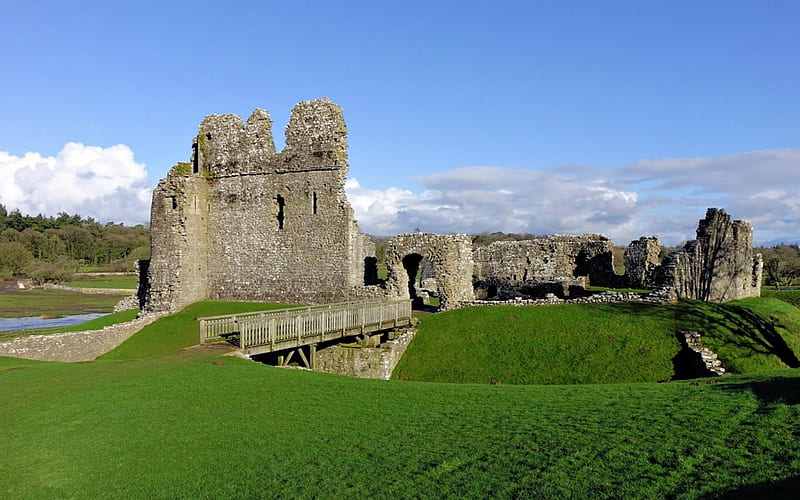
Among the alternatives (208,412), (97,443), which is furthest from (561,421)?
(97,443)

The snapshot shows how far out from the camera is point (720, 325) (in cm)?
2092

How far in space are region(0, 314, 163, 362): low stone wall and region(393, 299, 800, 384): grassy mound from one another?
13786 millimetres

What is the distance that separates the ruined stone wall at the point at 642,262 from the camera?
1343 inches

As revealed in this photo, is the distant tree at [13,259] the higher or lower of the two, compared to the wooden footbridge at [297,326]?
higher

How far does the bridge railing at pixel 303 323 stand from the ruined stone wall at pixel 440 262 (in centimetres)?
278

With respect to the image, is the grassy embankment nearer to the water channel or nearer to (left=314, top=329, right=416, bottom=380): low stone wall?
the water channel

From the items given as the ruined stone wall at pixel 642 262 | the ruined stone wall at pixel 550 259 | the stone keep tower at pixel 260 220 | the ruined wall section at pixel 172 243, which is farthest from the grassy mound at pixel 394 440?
the ruined stone wall at pixel 550 259

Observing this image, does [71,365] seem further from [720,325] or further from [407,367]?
[720,325]

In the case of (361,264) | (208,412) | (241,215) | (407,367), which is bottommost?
(407,367)

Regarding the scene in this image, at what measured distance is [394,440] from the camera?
30.9 ft

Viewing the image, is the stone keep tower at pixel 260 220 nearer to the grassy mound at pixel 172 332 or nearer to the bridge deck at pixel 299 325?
the grassy mound at pixel 172 332

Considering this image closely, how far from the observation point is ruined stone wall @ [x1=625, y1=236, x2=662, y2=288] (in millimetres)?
34106

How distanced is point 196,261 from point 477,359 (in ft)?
61.3

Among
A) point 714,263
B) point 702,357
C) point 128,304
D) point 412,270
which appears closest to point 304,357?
point 412,270
